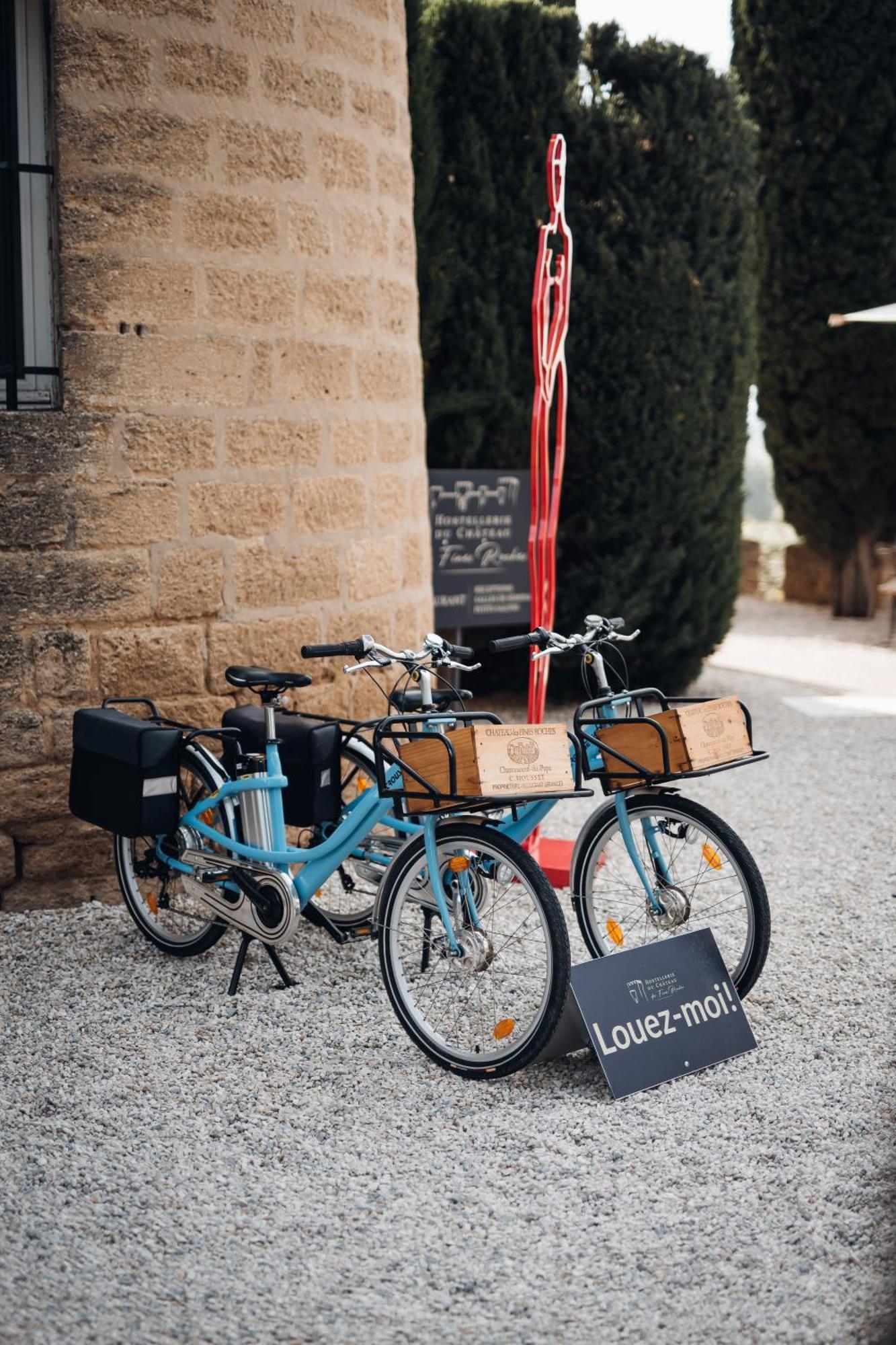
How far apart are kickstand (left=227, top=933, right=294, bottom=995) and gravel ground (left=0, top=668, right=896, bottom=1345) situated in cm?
6

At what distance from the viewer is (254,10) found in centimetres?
461

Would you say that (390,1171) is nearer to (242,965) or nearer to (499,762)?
(499,762)

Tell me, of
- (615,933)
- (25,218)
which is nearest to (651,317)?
(25,218)

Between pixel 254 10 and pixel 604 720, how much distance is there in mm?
2707

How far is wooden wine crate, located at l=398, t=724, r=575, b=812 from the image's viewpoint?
10.9 feet

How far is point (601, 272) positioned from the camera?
7965mm

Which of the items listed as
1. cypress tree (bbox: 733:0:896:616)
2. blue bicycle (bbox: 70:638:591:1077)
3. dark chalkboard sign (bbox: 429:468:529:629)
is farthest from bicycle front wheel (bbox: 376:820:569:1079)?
cypress tree (bbox: 733:0:896:616)

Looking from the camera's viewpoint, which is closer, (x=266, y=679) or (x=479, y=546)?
(x=266, y=679)

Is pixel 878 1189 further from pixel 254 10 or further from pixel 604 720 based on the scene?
pixel 254 10

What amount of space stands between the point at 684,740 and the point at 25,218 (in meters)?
2.74

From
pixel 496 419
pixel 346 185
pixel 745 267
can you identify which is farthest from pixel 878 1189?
pixel 745 267

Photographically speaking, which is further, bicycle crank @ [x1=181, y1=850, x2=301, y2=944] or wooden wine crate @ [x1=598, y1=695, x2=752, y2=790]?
bicycle crank @ [x1=181, y1=850, x2=301, y2=944]

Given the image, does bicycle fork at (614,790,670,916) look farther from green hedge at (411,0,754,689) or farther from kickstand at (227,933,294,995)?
green hedge at (411,0,754,689)

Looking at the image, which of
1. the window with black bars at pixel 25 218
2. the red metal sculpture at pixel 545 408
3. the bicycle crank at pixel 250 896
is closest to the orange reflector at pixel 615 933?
the bicycle crank at pixel 250 896
